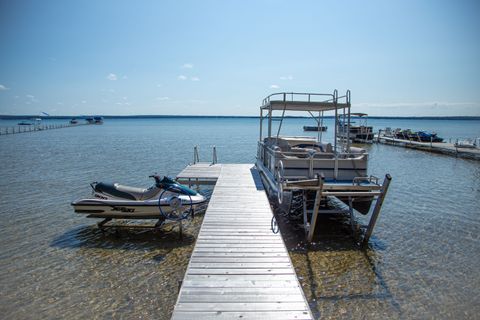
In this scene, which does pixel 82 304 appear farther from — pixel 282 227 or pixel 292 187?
pixel 282 227

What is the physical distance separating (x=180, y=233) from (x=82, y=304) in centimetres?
347

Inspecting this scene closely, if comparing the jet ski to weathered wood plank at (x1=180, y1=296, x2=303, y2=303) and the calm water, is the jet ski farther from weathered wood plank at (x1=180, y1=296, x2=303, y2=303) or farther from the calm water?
weathered wood plank at (x1=180, y1=296, x2=303, y2=303)

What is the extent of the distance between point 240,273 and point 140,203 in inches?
212

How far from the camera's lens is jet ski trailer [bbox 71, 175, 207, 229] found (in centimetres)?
949

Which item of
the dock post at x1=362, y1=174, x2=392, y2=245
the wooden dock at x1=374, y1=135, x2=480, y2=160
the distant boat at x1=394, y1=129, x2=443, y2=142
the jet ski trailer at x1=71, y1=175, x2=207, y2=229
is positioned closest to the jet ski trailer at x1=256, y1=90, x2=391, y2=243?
the dock post at x1=362, y1=174, x2=392, y2=245

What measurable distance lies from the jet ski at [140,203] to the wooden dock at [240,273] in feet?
4.00

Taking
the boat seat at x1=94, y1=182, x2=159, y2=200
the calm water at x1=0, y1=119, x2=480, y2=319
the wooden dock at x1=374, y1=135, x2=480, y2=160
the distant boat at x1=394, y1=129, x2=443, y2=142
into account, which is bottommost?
the calm water at x1=0, y1=119, x2=480, y2=319

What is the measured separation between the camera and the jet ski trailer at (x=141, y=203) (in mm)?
Answer: 9492

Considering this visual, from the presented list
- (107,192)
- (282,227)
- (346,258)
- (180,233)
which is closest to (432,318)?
(346,258)

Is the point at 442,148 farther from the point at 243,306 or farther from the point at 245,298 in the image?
the point at 243,306

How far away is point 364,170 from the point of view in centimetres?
957

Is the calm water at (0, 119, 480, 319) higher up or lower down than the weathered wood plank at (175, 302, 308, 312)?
lower down

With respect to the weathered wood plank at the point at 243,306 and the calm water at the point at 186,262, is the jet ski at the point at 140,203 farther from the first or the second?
the weathered wood plank at the point at 243,306

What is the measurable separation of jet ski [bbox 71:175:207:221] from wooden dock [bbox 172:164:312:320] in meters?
1.22
